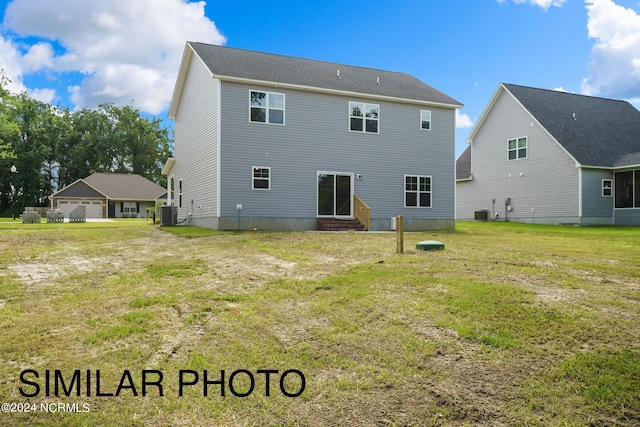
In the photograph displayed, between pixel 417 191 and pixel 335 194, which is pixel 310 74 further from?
pixel 417 191

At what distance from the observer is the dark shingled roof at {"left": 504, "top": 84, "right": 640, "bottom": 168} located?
2439 centimetres

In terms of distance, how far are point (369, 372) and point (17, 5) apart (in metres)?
21.1

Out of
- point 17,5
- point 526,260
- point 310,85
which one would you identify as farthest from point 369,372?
point 17,5

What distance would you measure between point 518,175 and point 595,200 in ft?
14.1

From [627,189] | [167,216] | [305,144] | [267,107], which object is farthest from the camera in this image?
[627,189]

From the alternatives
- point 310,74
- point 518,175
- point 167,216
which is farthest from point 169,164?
point 518,175

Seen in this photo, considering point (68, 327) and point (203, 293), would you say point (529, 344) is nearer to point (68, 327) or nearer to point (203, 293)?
point (203, 293)

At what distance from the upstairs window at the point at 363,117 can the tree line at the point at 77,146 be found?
146 feet

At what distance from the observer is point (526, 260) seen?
9008 millimetres

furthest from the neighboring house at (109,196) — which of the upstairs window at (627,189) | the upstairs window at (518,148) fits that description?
the upstairs window at (627,189)

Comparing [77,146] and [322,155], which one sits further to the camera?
[77,146]

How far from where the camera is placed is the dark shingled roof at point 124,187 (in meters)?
48.1

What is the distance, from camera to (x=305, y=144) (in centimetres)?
1877

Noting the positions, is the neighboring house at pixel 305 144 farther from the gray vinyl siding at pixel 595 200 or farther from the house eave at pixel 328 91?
the gray vinyl siding at pixel 595 200
